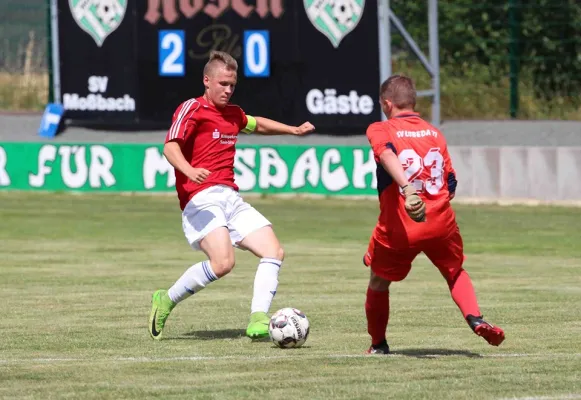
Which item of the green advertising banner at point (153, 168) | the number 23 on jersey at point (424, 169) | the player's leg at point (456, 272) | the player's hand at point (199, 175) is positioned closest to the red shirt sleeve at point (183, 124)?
the player's hand at point (199, 175)

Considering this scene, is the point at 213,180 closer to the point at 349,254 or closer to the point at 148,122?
the point at 349,254

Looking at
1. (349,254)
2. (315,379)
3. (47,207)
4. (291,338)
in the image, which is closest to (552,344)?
(291,338)

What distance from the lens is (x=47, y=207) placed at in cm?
2497

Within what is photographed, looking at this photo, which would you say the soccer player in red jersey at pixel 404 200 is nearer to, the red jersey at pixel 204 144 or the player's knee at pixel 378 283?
the player's knee at pixel 378 283

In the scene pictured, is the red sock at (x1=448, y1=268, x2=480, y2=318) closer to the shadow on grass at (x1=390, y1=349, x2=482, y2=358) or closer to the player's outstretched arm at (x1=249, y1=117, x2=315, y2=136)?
the shadow on grass at (x1=390, y1=349, x2=482, y2=358)

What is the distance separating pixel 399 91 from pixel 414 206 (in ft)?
3.09

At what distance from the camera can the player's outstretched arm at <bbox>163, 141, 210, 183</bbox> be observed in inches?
385

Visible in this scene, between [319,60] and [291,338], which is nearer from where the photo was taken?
[291,338]

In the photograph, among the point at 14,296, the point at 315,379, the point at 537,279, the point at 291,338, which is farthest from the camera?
the point at 537,279

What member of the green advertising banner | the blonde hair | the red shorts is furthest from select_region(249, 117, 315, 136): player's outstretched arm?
the green advertising banner

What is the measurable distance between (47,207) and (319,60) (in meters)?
5.41

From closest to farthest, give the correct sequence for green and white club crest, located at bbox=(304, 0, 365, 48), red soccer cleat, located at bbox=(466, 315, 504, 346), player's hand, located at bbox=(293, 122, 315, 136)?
red soccer cleat, located at bbox=(466, 315, 504, 346) < player's hand, located at bbox=(293, 122, 315, 136) < green and white club crest, located at bbox=(304, 0, 365, 48)

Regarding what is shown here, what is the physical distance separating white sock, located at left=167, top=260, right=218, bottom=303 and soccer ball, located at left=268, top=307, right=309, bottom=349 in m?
0.71

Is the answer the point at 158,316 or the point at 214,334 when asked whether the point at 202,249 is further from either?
the point at 214,334
